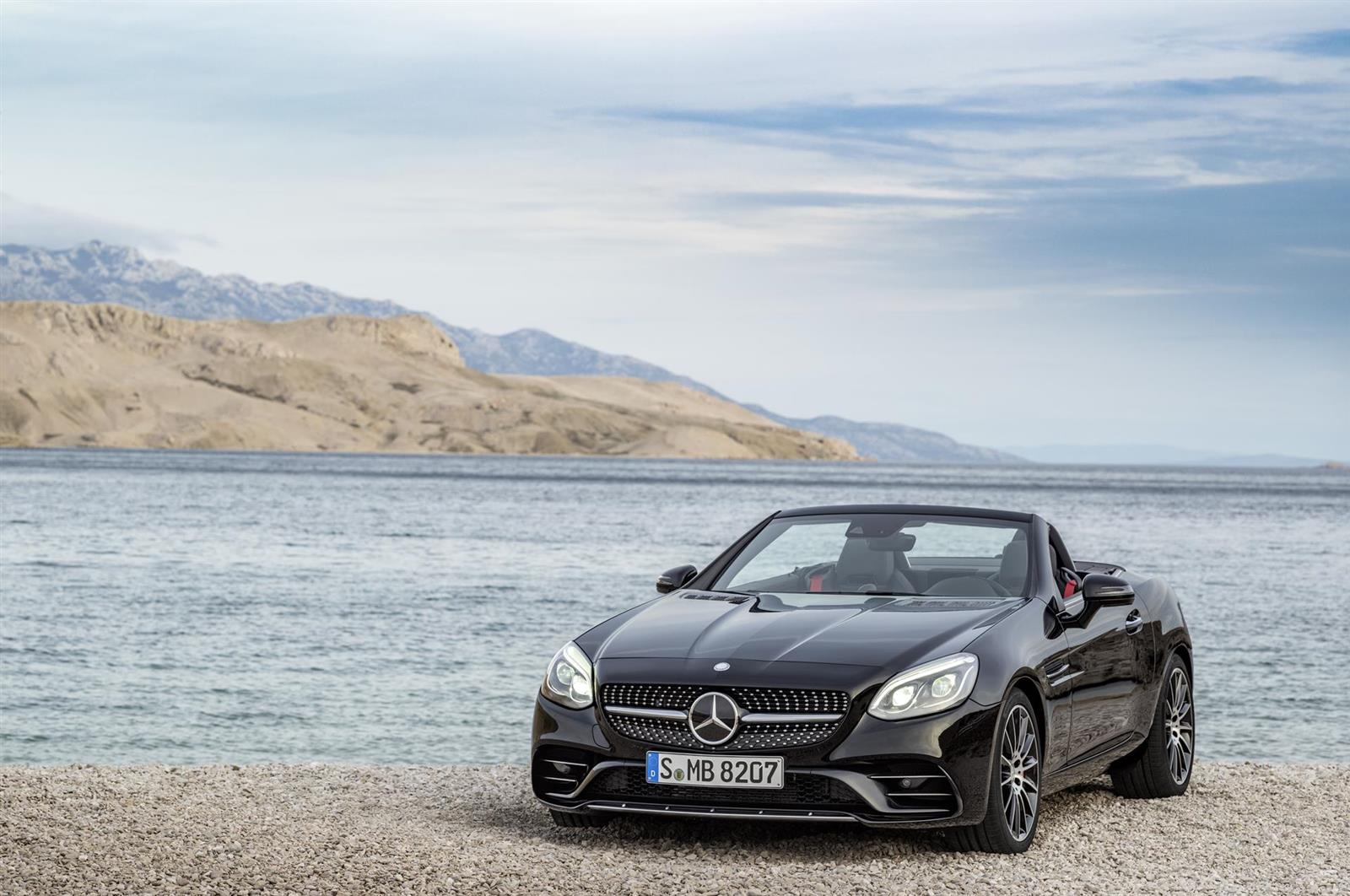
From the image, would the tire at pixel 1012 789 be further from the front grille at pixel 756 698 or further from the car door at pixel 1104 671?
the front grille at pixel 756 698

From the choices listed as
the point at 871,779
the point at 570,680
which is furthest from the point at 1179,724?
the point at 570,680

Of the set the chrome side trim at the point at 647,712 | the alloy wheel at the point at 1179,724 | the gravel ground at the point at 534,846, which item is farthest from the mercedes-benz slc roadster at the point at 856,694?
the alloy wheel at the point at 1179,724

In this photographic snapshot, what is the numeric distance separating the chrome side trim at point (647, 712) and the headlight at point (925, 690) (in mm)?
775

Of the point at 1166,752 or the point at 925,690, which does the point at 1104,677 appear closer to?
the point at 1166,752

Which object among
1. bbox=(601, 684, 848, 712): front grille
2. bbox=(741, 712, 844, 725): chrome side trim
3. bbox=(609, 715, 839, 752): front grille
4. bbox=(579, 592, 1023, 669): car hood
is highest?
bbox=(579, 592, 1023, 669): car hood

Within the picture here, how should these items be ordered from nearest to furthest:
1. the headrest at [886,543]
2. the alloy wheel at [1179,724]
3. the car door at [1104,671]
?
1. the car door at [1104,671]
2. the headrest at [886,543]
3. the alloy wheel at [1179,724]

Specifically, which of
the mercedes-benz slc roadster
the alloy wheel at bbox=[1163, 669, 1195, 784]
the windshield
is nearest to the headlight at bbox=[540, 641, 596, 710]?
the mercedes-benz slc roadster

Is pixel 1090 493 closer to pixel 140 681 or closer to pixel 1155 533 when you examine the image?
pixel 1155 533

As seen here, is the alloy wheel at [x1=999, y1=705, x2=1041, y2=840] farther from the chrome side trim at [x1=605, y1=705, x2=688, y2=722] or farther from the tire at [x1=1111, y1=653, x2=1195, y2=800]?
the tire at [x1=1111, y1=653, x2=1195, y2=800]

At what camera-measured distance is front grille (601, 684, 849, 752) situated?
22.1 ft

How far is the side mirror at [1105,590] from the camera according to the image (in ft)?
25.0

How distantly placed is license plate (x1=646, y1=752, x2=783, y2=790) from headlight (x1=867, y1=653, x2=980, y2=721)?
0.48 metres

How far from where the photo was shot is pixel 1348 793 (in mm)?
9383

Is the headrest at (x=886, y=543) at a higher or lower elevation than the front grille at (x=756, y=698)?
higher
